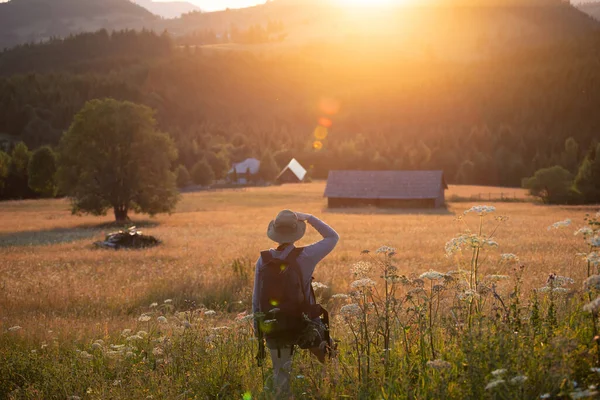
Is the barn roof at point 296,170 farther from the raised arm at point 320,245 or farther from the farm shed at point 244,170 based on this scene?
the raised arm at point 320,245

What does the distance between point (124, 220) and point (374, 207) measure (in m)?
30.5

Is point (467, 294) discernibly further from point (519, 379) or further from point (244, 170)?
point (244, 170)

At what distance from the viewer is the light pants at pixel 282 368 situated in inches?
205

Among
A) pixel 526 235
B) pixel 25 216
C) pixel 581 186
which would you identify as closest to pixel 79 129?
pixel 25 216

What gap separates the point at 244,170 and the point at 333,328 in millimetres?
117626

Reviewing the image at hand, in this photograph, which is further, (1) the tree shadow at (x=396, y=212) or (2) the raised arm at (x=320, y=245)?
(1) the tree shadow at (x=396, y=212)

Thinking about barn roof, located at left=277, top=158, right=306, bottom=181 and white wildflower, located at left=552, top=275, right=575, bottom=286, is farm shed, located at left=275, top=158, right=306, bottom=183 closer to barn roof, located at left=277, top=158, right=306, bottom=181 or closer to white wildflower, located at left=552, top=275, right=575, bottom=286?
barn roof, located at left=277, top=158, right=306, bottom=181

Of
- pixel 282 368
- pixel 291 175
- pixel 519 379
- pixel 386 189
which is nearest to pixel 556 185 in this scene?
pixel 386 189

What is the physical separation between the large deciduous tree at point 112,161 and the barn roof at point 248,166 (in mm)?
81271

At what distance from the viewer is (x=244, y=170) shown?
124m

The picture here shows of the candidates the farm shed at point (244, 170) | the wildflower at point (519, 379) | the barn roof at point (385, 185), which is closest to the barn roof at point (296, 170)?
the farm shed at point (244, 170)

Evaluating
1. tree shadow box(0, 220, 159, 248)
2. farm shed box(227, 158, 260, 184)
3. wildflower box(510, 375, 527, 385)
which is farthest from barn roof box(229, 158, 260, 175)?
wildflower box(510, 375, 527, 385)

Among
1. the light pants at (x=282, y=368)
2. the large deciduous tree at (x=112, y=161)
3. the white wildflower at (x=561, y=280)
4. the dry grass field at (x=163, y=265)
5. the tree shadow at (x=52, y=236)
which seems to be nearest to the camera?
the light pants at (x=282, y=368)

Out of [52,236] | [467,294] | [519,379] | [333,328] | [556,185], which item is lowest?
[52,236]
